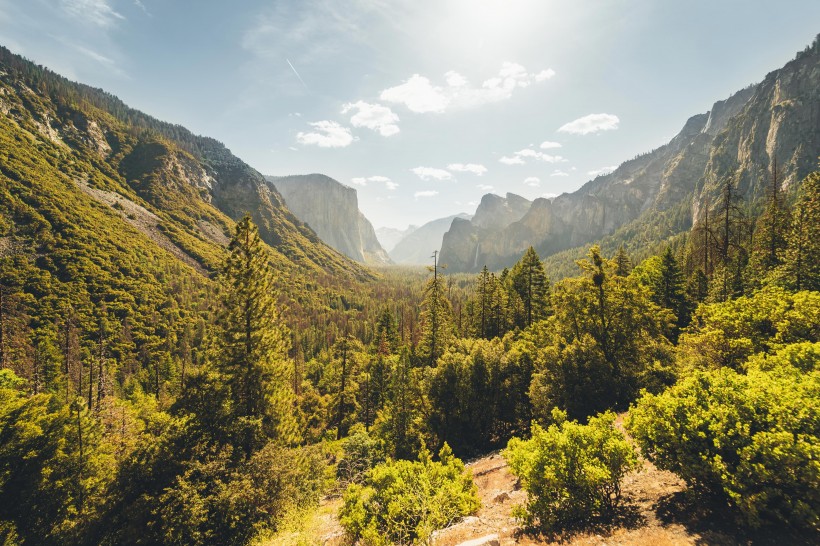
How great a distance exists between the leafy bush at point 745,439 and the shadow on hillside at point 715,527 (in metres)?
0.23

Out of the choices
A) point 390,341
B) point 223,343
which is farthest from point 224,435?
point 390,341

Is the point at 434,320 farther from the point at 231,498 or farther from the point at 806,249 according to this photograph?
the point at 806,249

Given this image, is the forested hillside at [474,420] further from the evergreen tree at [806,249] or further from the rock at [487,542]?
the rock at [487,542]

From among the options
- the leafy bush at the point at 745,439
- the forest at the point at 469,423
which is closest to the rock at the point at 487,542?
the forest at the point at 469,423

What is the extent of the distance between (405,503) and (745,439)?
9.34 meters

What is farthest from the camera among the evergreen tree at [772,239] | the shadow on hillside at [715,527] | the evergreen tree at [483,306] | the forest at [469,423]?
the evergreen tree at [483,306]

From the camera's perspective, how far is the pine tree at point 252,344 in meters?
19.0

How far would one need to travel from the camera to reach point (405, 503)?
35.8 feet

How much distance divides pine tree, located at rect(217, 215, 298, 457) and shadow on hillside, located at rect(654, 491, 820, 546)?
59.2 feet

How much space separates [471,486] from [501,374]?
1211cm

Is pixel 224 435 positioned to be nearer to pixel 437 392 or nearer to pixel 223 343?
pixel 223 343

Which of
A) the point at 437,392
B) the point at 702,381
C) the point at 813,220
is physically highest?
the point at 813,220

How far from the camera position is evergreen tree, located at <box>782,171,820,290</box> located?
2239cm

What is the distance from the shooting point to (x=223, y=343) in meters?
19.2
